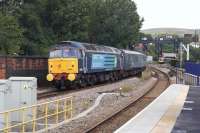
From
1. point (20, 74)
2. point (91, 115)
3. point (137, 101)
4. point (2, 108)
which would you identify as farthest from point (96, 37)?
point (2, 108)

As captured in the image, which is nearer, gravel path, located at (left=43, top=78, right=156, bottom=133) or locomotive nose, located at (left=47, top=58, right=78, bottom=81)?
gravel path, located at (left=43, top=78, right=156, bottom=133)

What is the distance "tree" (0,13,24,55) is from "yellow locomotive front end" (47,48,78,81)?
10.9 metres

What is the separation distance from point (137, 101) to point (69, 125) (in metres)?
11.3

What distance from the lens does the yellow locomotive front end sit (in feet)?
120

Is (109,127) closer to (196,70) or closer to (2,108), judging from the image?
(2,108)

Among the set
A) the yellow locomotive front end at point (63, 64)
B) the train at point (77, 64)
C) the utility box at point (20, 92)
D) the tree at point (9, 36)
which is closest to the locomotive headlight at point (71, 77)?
the train at point (77, 64)

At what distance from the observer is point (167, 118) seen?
20625 mm

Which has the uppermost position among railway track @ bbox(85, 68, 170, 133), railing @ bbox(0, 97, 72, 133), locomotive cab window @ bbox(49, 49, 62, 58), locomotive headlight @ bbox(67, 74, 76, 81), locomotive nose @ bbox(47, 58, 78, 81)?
locomotive cab window @ bbox(49, 49, 62, 58)

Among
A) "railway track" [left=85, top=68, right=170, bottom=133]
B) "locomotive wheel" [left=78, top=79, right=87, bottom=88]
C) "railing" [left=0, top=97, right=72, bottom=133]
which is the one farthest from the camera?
"locomotive wheel" [left=78, top=79, right=87, bottom=88]

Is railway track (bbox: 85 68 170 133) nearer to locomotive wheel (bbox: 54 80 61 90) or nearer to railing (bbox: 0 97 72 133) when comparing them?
railing (bbox: 0 97 72 133)

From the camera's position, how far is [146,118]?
20.5 metres

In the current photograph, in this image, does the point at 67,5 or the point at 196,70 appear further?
the point at 67,5

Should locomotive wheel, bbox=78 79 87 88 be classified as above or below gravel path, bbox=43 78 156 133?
above

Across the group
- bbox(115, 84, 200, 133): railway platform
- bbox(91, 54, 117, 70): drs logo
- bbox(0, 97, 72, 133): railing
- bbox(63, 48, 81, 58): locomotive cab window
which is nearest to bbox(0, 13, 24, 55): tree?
bbox(91, 54, 117, 70): drs logo
